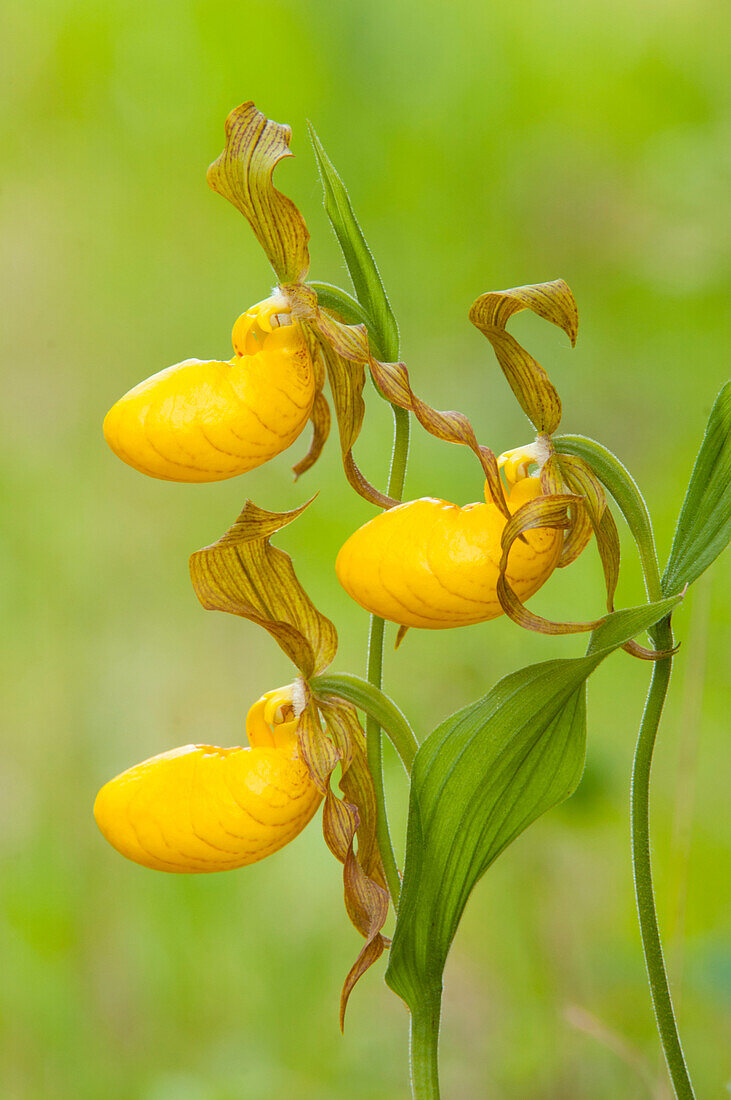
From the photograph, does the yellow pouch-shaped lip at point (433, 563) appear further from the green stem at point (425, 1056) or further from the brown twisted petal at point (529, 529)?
the green stem at point (425, 1056)

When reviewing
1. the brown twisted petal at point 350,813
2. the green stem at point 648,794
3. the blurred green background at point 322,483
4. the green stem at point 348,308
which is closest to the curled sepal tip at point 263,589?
the brown twisted petal at point 350,813

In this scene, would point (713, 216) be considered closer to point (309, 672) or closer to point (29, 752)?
point (309, 672)

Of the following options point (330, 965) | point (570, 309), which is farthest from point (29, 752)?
point (570, 309)

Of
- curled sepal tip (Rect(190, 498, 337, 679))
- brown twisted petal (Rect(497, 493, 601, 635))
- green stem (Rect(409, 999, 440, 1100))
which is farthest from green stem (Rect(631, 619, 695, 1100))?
curled sepal tip (Rect(190, 498, 337, 679))

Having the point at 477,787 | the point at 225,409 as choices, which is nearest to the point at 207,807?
the point at 477,787

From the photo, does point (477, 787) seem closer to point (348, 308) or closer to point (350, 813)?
point (350, 813)

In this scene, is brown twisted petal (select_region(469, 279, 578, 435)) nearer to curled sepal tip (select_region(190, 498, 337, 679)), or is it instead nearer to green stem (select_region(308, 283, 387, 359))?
green stem (select_region(308, 283, 387, 359))
